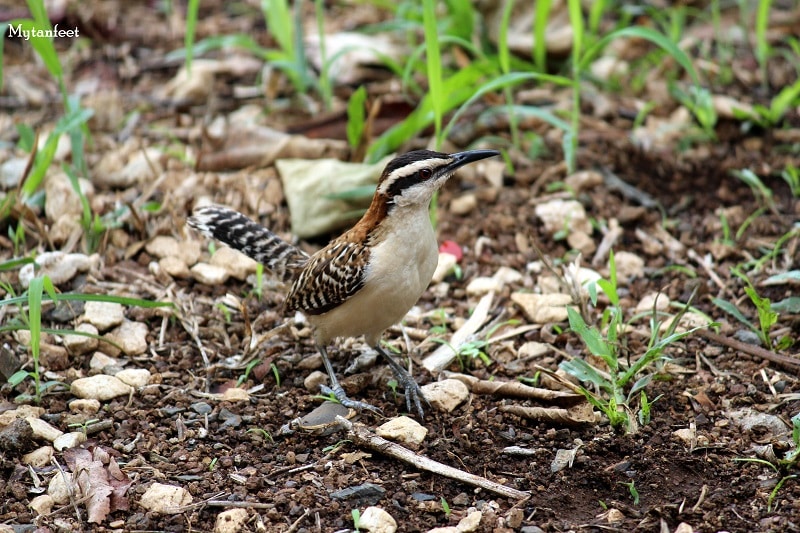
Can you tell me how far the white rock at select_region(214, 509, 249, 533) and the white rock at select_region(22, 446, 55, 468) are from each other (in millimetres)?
1134

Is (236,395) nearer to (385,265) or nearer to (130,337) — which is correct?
(130,337)

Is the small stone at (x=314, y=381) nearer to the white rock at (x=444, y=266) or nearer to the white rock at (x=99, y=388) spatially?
the white rock at (x=99, y=388)

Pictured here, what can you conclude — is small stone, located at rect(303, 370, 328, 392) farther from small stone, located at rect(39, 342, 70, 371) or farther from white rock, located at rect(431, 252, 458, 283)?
small stone, located at rect(39, 342, 70, 371)

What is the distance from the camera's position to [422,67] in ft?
28.0

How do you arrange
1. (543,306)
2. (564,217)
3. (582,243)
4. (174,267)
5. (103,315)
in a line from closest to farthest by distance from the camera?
(103,315)
(543,306)
(174,267)
(582,243)
(564,217)

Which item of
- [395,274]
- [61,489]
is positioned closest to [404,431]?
[395,274]

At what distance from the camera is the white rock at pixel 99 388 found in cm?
554

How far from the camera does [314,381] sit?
5.97 meters

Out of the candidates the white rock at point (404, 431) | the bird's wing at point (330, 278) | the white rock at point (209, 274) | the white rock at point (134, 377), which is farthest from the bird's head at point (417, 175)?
the white rock at point (134, 377)

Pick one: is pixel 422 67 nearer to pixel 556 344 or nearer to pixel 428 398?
pixel 556 344

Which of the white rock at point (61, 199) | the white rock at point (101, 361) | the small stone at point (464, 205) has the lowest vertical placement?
the white rock at point (101, 361)

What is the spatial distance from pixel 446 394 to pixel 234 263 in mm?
2259

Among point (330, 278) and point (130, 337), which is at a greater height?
point (330, 278)

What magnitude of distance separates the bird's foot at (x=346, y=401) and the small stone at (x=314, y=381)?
162mm
